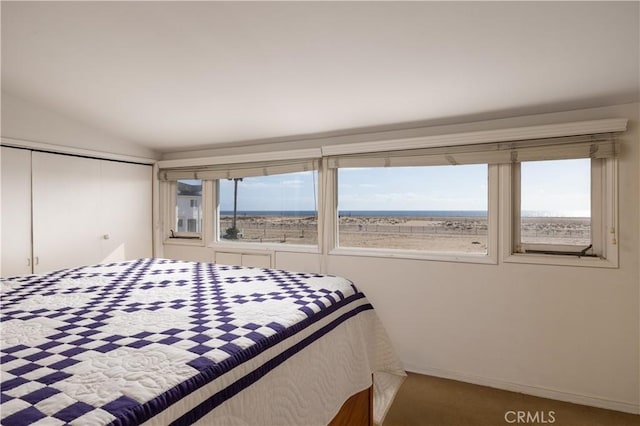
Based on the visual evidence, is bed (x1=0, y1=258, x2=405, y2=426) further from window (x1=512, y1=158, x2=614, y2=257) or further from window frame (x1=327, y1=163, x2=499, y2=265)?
window (x1=512, y1=158, x2=614, y2=257)

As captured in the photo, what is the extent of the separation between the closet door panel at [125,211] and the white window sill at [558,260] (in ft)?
12.2

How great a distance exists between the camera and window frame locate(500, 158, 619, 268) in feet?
7.90

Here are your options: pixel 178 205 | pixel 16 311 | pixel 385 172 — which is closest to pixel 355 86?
pixel 385 172

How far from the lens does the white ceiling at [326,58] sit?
172 centimetres

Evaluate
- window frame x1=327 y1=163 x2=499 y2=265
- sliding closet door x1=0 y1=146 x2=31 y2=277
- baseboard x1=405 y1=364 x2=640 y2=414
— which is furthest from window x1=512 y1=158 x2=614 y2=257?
sliding closet door x1=0 y1=146 x2=31 y2=277

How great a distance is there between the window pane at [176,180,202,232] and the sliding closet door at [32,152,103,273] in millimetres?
913

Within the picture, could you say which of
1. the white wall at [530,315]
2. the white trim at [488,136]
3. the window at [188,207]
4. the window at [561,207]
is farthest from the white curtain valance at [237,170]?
the window at [561,207]

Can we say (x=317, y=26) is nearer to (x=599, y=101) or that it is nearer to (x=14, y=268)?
(x=599, y=101)

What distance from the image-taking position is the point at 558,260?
2.54 metres

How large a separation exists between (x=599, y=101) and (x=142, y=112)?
3486 millimetres

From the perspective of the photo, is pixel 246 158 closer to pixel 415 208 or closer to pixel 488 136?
pixel 415 208

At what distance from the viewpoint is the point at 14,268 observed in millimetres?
2986

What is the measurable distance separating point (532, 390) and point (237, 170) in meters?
3.19

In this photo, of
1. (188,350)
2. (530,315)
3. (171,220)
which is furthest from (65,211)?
Answer: (530,315)
